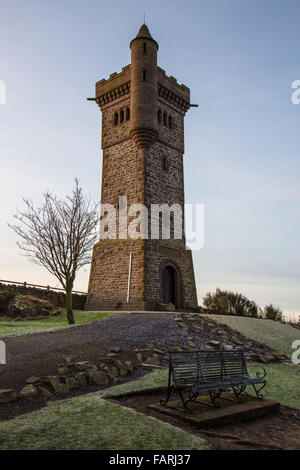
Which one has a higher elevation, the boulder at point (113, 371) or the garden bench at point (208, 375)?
the garden bench at point (208, 375)

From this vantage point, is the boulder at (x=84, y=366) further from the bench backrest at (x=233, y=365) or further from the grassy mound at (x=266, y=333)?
the grassy mound at (x=266, y=333)

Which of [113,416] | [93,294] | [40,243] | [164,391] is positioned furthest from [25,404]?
[93,294]

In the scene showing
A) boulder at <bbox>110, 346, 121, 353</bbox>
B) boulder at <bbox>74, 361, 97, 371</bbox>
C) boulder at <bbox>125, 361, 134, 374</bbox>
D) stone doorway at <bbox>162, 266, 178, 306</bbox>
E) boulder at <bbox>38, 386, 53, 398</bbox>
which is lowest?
boulder at <bbox>38, 386, 53, 398</bbox>

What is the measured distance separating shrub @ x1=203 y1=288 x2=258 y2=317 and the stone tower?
6.80m

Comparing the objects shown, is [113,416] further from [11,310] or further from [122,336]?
[11,310]

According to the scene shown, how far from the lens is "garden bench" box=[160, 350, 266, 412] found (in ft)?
24.4

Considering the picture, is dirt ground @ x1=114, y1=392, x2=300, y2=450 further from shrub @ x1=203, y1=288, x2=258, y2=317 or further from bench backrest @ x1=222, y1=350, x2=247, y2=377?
shrub @ x1=203, y1=288, x2=258, y2=317

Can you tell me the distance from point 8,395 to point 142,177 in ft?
60.7

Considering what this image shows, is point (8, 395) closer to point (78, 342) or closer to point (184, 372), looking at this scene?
point (184, 372)

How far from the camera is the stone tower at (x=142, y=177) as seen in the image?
23578 millimetres

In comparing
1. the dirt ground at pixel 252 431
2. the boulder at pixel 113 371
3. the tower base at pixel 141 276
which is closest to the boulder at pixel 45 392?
the dirt ground at pixel 252 431

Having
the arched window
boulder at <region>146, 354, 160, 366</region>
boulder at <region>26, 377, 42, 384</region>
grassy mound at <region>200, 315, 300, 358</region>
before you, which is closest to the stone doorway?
grassy mound at <region>200, 315, 300, 358</region>

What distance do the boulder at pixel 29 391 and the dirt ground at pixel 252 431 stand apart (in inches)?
62.4

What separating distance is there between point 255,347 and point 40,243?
1313cm
